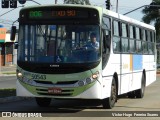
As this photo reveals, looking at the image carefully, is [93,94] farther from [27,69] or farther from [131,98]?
[131,98]

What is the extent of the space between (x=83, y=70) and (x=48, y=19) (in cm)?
183

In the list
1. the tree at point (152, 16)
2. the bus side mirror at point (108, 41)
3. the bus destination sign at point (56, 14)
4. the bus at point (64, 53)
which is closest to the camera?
the bus at point (64, 53)

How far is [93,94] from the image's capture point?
13438 mm

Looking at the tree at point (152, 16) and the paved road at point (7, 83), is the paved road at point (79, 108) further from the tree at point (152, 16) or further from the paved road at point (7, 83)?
the tree at point (152, 16)

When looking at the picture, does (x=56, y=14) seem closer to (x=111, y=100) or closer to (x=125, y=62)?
(x=111, y=100)

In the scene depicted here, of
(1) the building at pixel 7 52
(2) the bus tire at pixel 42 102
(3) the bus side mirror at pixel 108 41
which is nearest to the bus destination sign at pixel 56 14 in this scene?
(3) the bus side mirror at pixel 108 41

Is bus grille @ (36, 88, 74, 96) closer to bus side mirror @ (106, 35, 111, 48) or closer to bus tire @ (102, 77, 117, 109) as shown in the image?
bus tire @ (102, 77, 117, 109)

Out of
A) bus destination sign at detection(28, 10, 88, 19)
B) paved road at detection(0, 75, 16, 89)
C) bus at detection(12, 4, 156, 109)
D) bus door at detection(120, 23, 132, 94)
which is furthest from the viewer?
paved road at detection(0, 75, 16, 89)

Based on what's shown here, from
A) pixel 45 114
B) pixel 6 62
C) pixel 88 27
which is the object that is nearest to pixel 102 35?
pixel 88 27

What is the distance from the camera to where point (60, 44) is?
13.6 m

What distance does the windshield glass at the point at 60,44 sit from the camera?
13523 millimetres

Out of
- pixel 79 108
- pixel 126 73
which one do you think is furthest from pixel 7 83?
pixel 79 108

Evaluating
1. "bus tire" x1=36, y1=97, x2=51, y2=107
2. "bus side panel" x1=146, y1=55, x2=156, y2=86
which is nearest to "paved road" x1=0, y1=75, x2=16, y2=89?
"bus side panel" x1=146, y1=55, x2=156, y2=86

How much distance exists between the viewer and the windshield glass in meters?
13.5
